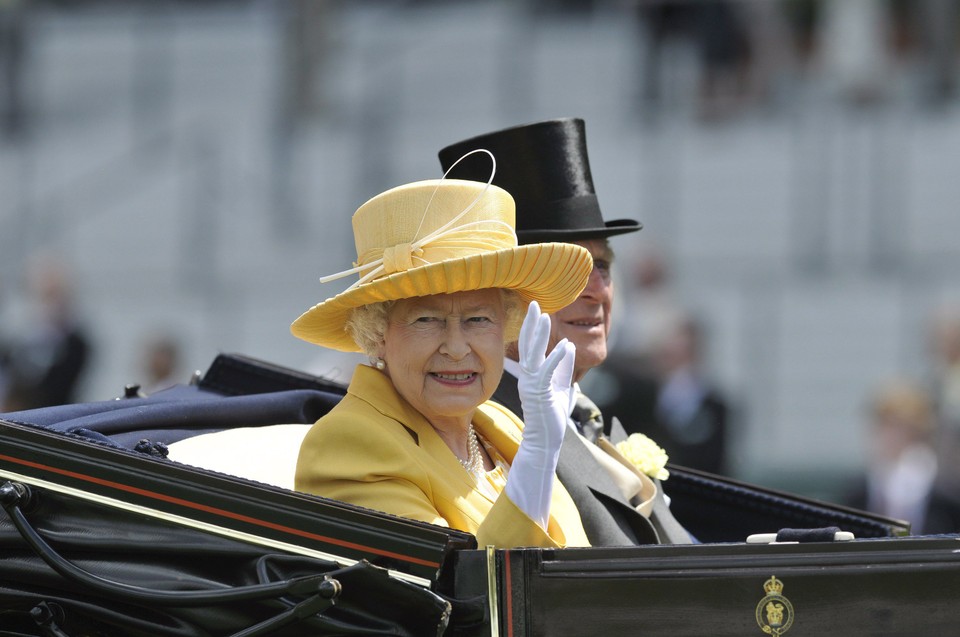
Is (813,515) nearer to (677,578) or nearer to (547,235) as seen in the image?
(547,235)

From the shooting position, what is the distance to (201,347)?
994 cm

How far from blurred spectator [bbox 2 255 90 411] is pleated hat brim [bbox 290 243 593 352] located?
19.8ft

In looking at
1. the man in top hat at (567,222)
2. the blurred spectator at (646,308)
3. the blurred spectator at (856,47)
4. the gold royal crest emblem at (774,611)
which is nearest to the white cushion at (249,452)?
the man in top hat at (567,222)

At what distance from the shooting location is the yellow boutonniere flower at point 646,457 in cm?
388

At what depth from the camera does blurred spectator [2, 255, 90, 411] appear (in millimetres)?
8922

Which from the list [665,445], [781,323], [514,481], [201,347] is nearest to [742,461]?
[781,323]

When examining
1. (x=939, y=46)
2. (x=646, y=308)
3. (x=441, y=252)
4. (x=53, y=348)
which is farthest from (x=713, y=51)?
(x=441, y=252)

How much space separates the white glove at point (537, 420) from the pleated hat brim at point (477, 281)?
9.9 inches

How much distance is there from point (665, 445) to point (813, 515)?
11.8ft

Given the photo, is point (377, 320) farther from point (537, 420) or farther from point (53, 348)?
point (53, 348)

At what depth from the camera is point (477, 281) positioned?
295 centimetres

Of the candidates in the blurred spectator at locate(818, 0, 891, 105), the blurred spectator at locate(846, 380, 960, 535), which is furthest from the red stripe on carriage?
the blurred spectator at locate(818, 0, 891, 105)

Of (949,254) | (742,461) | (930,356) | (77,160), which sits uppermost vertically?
(77,160)

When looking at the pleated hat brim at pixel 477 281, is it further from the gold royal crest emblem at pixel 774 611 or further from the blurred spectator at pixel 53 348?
the blurred spectator at pixel 53 348
